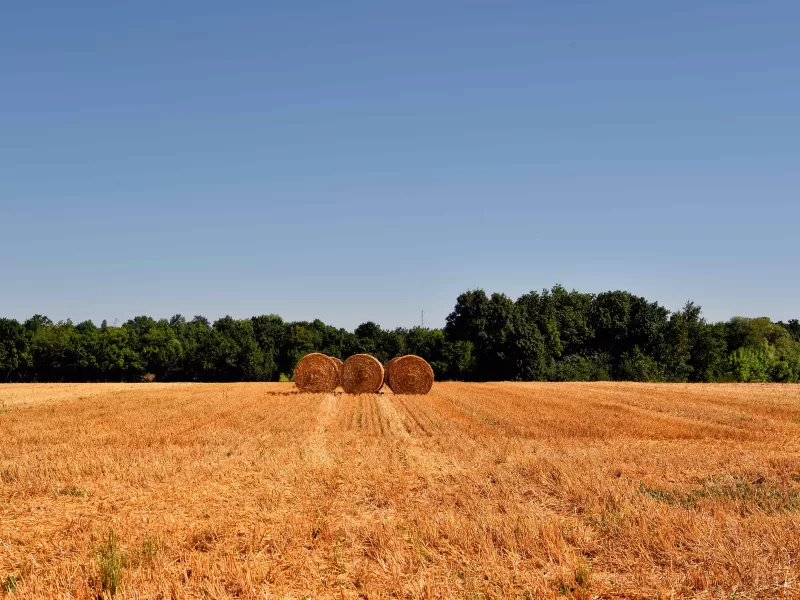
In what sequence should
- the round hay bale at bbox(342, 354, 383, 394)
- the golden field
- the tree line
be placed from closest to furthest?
the golden field
the round hay bale at bbox(342, 354, 383, 394)
the tree line

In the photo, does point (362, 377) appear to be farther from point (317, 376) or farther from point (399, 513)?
point (399, 513)

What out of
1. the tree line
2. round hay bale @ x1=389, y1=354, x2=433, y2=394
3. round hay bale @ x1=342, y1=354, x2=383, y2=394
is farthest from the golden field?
the tree line

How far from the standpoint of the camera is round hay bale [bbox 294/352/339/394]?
30547 mm

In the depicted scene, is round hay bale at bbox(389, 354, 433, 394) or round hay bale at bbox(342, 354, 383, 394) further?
round hay bale at bbox(389, 354, 433, 394)

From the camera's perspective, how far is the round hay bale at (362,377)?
30.4 meters

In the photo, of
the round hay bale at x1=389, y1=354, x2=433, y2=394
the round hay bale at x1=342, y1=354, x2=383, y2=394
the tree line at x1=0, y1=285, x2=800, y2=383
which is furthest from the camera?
the tree line at x1=0, y1=285, x2=800, y2=383

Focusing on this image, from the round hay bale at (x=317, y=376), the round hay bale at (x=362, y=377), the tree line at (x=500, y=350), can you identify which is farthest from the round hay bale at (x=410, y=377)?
the tree line at (x=500, y=350)

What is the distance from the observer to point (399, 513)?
27.3ft

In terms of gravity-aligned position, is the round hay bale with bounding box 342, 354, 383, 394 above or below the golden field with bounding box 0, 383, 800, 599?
above

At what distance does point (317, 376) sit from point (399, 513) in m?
22.6

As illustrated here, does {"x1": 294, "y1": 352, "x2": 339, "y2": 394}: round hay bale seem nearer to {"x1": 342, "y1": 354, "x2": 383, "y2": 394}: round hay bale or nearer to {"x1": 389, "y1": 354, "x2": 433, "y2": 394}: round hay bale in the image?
{"x1": 342, "y1": 354, "x2": 383, "y2": 394}: round hay bale

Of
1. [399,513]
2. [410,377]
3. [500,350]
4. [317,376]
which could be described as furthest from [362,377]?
[500,350]

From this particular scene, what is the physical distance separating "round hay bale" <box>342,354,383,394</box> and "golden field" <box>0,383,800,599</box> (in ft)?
45.8

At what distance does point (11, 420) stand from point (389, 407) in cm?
1223
